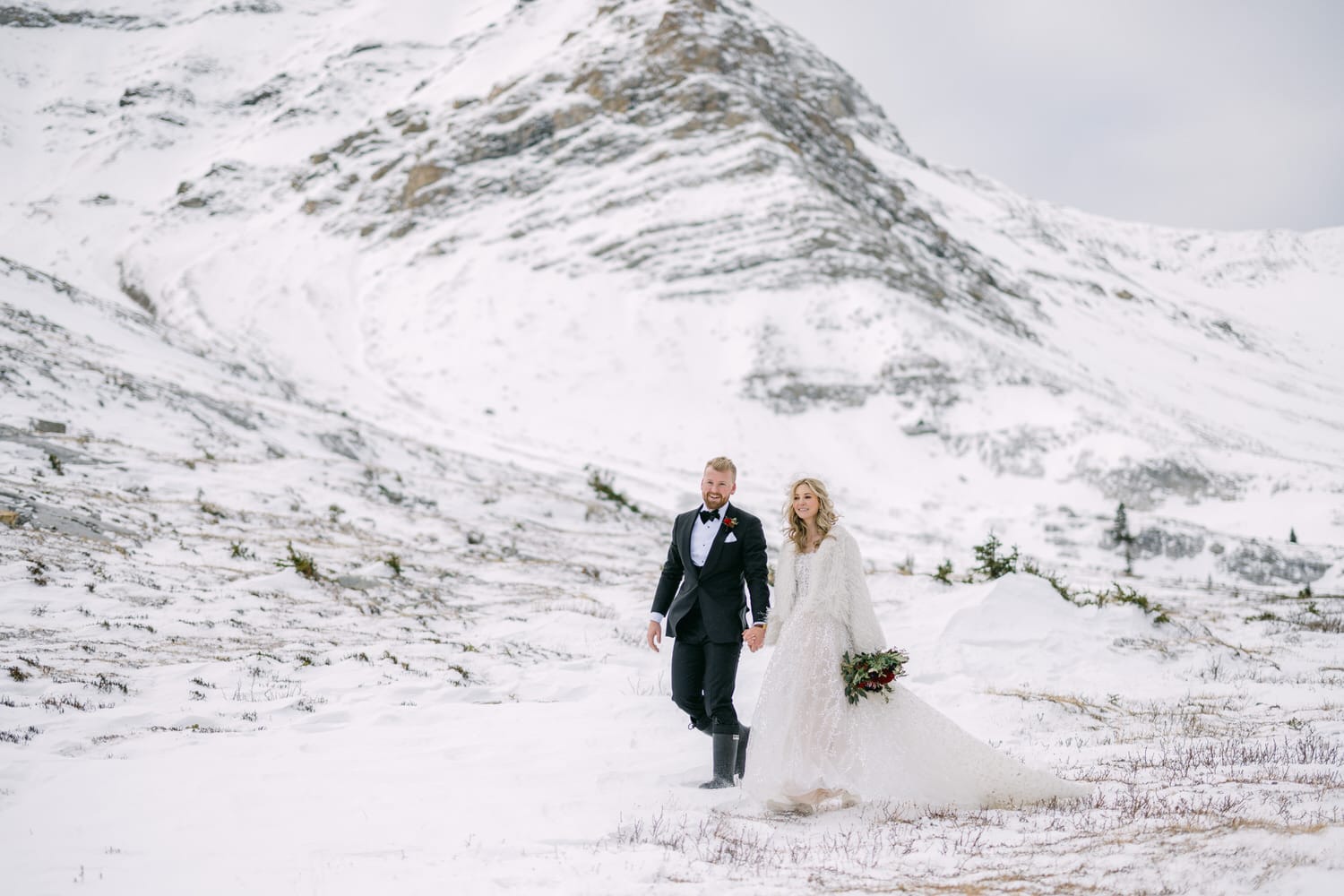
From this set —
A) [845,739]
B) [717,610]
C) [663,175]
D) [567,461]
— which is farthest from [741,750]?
[663,175]

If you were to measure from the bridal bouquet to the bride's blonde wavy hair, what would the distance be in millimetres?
766

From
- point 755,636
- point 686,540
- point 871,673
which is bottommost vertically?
point 871,673

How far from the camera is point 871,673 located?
4676 mm

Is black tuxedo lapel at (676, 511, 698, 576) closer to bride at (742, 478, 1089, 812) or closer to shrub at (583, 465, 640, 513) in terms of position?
bride at (742, 478, 1089, 812)

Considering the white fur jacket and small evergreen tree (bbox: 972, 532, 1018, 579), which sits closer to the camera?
the white fur jacket

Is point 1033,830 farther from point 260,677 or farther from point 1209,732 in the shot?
point 260,677

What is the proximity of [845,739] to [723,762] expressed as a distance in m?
0.91

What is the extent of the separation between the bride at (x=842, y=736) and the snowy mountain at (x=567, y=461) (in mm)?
256

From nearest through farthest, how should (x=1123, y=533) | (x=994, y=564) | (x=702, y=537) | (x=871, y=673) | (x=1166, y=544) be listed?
(x=871, y=673) → (x=702, y=537) → (x=994, y=564) → (x=1166, y=544) → (x=1123, y=533)

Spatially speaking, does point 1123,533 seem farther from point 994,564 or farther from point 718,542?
point 718,542

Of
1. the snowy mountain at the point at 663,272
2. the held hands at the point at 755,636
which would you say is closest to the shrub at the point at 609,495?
the snowy mountain at the point at 663,272

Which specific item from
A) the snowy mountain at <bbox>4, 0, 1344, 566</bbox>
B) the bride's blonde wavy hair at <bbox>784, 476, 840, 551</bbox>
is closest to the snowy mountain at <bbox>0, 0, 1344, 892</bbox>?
the snowy mountain at <bbox>4, 0, 1344, 566</bbox>

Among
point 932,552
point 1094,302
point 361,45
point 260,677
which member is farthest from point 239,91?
point 260,677

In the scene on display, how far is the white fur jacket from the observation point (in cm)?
490
